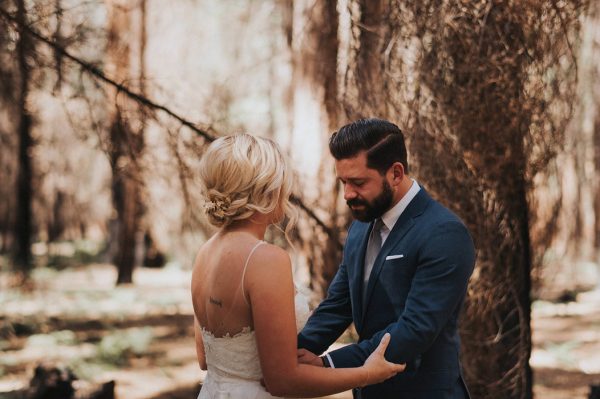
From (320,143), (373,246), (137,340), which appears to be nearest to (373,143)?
(373,246)

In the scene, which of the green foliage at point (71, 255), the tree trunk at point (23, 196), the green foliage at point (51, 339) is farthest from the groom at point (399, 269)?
the green foliage at point (71, 255)

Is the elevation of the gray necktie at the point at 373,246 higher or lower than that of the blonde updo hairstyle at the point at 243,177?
lower

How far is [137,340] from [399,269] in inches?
374

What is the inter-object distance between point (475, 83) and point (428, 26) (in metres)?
0.47

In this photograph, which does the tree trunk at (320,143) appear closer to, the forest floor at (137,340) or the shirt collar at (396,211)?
the forest floor at (137,340)

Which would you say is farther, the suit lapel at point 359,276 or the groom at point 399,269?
the suit lapel at point 359,276

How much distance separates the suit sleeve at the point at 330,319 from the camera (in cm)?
323

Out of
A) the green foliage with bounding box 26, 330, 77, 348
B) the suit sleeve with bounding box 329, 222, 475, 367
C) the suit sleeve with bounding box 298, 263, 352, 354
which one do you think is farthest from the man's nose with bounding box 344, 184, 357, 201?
the green foliage with bounding box 26, 330, 77, 348

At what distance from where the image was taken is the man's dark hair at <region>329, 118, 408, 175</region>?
293cm

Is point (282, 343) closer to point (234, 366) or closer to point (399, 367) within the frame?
point (234, 366)

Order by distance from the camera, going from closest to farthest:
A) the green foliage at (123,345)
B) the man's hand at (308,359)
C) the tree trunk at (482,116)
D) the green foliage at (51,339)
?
1. the man's hand at (308,359)
2. the tree trunk at (482,116)
3. the green foliage at (123,345)
4. the green foliage at (51,339)

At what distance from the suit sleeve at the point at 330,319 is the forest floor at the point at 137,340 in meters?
3.13

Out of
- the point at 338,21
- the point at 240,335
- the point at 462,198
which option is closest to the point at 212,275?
the point at 240,335

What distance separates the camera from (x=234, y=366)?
2.90 m
